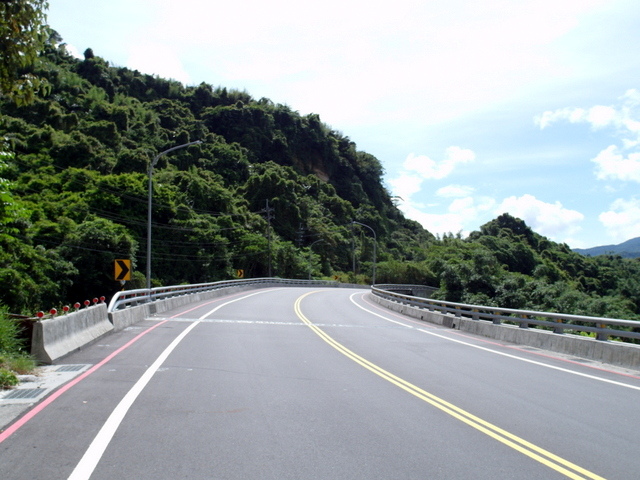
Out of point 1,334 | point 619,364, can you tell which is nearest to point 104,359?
point 1,334

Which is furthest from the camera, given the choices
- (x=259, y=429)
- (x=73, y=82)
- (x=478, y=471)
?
(x=73, y=82)

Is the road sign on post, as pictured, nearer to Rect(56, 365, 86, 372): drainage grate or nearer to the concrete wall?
Rect(56, 365, 86, 372): drainage grate

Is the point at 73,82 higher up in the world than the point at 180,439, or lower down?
higher up

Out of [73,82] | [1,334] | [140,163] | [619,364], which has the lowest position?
[619,364]

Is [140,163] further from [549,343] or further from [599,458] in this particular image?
[599,458]

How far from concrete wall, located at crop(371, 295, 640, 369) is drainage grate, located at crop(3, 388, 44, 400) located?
11.3 m

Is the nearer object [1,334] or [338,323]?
[1,334]

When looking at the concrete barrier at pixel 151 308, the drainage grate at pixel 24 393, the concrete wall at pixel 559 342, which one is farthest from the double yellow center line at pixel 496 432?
the concrete barrier at pixel 151 308

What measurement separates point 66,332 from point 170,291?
1813 centimetres

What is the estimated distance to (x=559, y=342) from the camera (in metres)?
14.4

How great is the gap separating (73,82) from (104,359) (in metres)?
109

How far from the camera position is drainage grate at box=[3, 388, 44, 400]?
757 cm

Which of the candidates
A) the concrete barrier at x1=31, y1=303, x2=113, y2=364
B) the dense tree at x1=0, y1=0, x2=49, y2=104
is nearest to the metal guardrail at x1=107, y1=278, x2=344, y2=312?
the concrete barrier at x1=31, y1=303, x2=113, y2=364

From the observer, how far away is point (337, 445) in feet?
19.1
